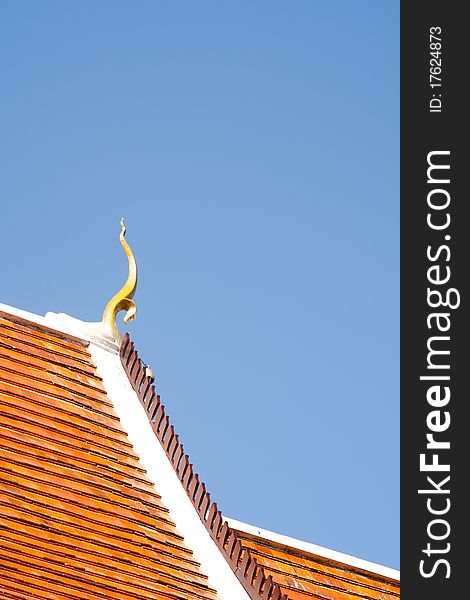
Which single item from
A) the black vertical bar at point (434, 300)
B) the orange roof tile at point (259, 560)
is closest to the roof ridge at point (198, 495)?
the orange roof tile at point (259, 560)

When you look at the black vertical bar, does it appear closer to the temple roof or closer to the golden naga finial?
the temple roof

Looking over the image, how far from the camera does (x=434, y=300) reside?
18875 mm

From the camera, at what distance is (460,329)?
1869 cm

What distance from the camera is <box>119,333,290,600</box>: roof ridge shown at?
2064 cm

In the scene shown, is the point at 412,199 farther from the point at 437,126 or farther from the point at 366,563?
the point at 366,563

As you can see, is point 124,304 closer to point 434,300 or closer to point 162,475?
point 162,475

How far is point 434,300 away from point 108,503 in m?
4.16

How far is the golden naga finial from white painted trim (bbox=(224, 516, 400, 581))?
8.51 feet

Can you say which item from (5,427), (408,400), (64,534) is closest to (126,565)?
(64,534)

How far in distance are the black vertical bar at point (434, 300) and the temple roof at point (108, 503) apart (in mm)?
3013

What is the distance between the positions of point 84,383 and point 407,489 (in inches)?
215

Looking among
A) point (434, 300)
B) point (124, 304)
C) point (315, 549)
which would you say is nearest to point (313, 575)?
point (315, 549)

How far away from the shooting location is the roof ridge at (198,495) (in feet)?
67.7

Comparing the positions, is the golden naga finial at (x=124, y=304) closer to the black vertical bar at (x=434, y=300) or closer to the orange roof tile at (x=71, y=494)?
the orange roof tile at (x=71, y=494)
